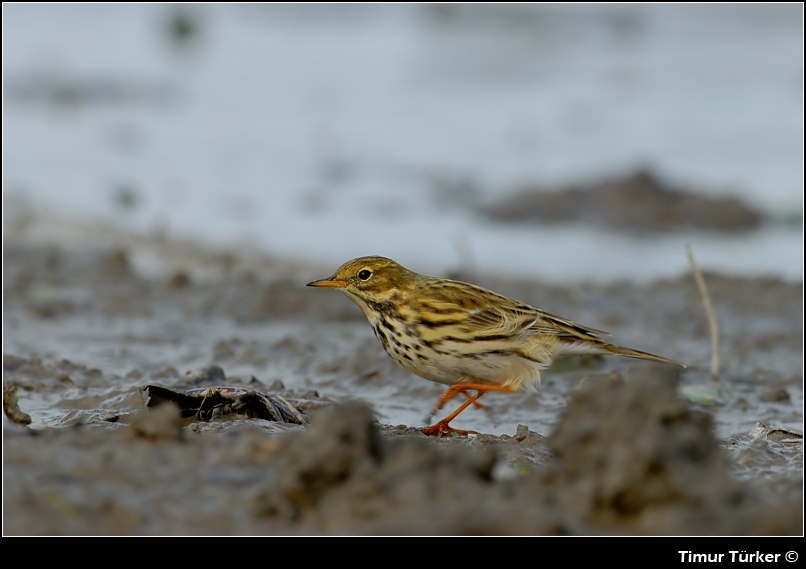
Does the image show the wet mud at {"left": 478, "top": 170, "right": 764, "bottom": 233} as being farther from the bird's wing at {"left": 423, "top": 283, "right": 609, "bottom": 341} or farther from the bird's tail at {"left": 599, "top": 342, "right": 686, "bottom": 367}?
the bird's wing at {"left": 423, "top": 283, "right": 609, "bottom": 341}

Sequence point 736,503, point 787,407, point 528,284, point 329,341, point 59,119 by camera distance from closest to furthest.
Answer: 1. point 736,503
2. point 787,407
3. point 329,341
4. point 528,284
5. point 59,119

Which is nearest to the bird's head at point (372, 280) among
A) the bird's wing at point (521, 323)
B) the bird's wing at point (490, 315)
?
the bird's wing at point (490, 315)

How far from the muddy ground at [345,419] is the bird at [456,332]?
321 mm

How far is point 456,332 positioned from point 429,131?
36.1ft

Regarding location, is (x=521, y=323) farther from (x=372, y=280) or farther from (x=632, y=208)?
(x=632, y=208)

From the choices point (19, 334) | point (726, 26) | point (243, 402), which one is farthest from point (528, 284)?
point (726, 26)

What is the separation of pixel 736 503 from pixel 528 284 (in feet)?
21.7

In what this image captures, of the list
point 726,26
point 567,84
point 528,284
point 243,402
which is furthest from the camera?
point 726,26

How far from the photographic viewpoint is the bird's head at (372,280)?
679 centimetres

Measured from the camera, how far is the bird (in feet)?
20.9

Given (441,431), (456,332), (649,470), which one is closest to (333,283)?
(456,332)

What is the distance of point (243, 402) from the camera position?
19.1ft

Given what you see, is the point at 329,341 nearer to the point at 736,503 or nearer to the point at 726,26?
the point at 736,503

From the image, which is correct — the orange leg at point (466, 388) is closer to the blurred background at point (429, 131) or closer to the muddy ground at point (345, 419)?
the muddy ground at point (345, 419)
